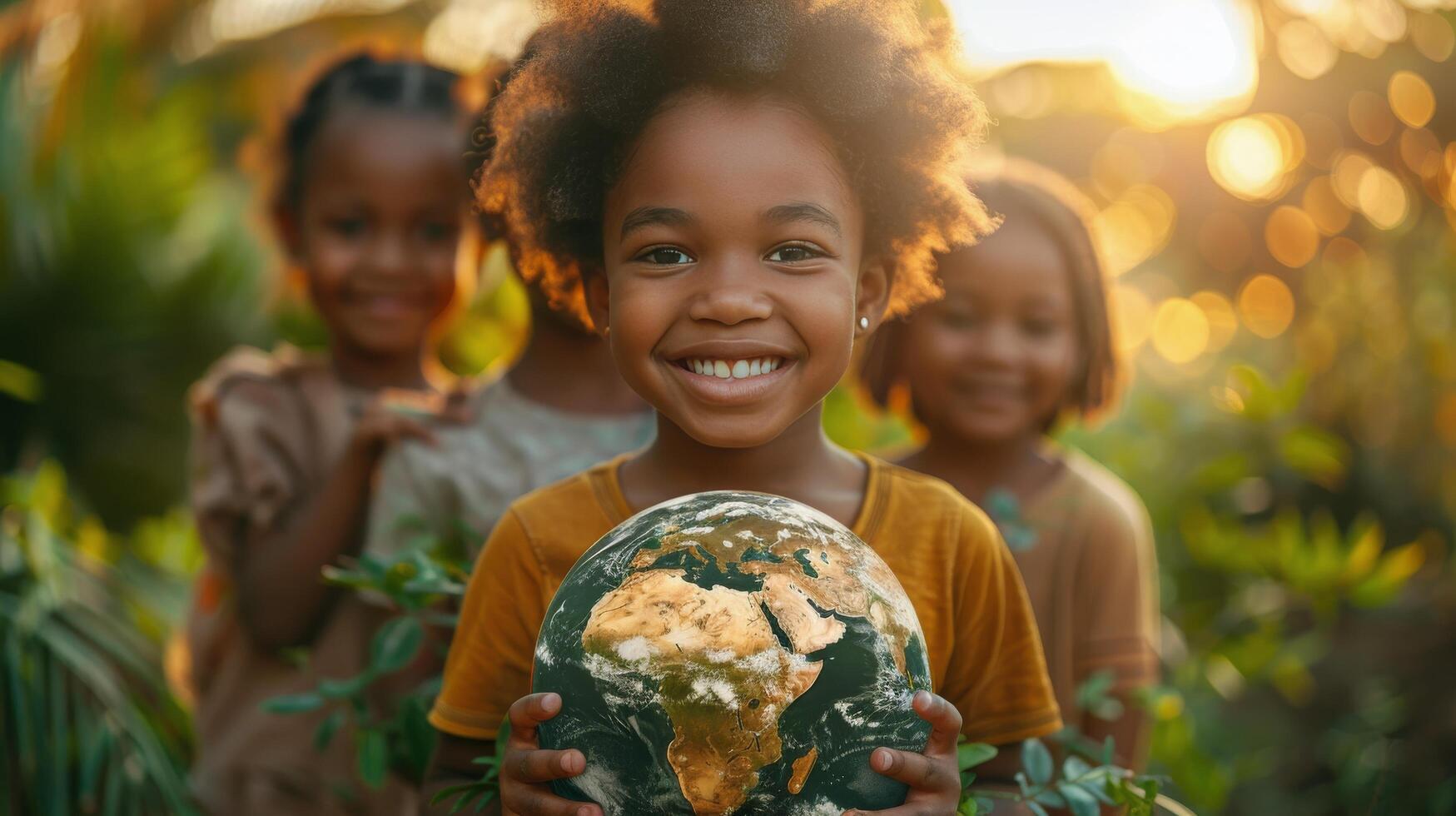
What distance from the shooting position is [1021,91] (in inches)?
627

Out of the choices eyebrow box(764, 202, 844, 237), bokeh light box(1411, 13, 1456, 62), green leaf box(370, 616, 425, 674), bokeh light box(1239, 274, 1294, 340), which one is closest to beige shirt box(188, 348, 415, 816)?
green leaf box(370, 616, 425, 674)

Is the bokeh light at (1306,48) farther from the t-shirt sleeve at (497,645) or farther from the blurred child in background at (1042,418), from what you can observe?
the t-shirt sleeve at (497,645)

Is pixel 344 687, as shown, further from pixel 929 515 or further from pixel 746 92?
pixel 746 92

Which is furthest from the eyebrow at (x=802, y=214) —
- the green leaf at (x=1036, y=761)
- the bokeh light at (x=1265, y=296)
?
the bokeh light at (x=1265, y=296)

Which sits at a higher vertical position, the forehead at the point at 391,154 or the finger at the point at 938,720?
the forehead at the point at 391,154

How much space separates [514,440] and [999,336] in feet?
3.96

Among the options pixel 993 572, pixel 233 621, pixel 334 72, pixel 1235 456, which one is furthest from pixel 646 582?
pixel 1235 456

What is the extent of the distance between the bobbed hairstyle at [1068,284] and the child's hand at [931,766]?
1.57 metres

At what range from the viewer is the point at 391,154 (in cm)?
347

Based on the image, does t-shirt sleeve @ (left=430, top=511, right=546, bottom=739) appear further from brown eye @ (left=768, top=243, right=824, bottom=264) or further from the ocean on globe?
brown eye @ (left=768, top=243, right=824, bottom=264)

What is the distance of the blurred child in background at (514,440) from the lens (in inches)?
115

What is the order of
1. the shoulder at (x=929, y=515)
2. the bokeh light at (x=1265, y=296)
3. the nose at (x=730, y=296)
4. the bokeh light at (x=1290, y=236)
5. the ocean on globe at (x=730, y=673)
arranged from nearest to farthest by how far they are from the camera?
the ocean on globe at (x=730, y=673)
the nose at (x=730, y=296)
the shoulder at (x=929, y=515)
the bokeh light at (x=1290, y=236)
the bokeh light at (x=1265, y=296)

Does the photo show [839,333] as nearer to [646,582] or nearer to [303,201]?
[646,582]

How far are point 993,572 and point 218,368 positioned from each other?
2387 millimetres
